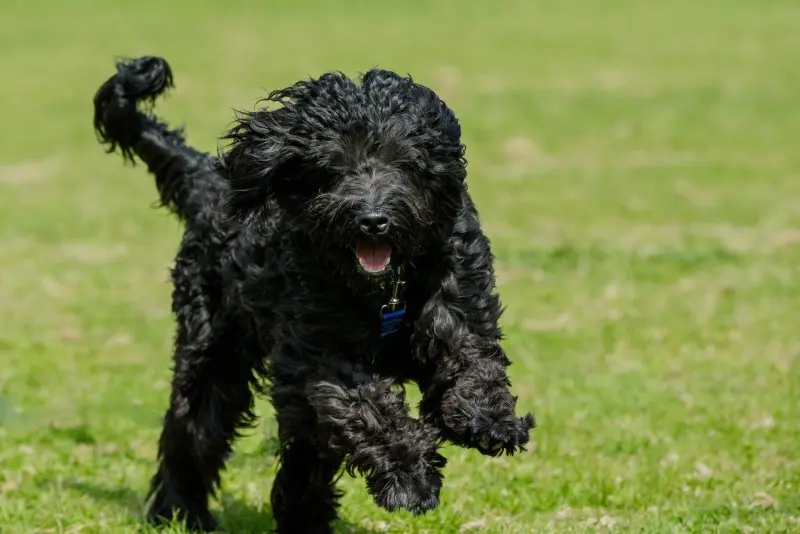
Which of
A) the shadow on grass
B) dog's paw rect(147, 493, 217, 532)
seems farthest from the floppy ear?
dog's paw rect(147, 493, 217, 532)

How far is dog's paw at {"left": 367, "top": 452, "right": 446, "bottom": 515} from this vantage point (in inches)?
200

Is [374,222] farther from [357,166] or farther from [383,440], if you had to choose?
[383,440]

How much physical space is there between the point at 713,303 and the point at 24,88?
65.2 feet

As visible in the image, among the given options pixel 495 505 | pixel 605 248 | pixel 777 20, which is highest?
pixel 777 20

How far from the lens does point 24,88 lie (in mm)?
28859

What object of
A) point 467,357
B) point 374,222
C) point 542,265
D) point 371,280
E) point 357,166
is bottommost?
point 467,357

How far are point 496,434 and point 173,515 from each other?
2485mm

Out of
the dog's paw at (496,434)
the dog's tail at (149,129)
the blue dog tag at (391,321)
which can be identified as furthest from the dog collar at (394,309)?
the dog's tail at (149,129)

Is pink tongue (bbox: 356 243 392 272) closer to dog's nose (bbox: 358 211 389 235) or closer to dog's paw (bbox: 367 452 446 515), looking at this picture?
dog's nose (bbox: 358 211 389 235)

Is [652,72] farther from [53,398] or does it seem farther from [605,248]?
[53,398]

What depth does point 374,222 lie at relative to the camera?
530 cm

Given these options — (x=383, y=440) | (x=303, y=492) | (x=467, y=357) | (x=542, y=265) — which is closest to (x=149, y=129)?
(x=303, y=492)

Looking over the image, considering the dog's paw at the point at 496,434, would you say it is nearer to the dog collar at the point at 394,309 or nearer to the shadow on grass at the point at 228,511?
the dog collar at the point at 394,309

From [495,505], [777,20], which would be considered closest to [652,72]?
[777,20]
